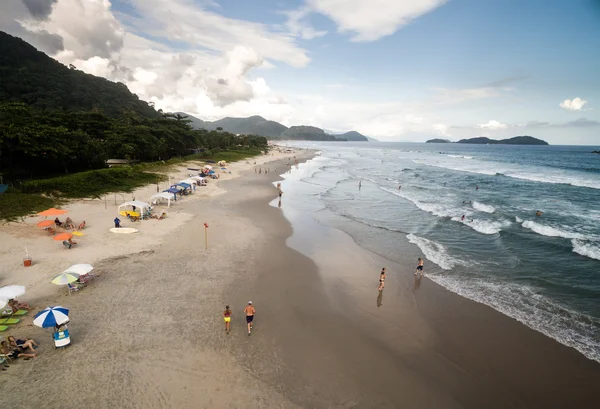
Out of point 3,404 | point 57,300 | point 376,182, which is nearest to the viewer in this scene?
point 3,404

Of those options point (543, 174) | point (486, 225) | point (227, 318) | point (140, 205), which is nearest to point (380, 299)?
point (227, 318)

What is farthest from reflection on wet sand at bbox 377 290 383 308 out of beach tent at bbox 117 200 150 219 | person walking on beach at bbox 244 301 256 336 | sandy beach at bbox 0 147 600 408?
beach tent at bbox 117 200 150 219

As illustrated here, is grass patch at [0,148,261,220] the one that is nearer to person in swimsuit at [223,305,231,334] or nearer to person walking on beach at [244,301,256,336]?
person in swimsuit at [223,305,231,334]

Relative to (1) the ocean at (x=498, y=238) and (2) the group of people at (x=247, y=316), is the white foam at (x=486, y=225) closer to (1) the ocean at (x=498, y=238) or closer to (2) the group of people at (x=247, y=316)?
(1) the ocean at (x=498, y=238)

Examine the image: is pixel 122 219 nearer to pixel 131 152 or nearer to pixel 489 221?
pixel 131 152

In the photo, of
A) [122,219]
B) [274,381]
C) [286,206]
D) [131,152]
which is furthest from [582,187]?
[131,152]

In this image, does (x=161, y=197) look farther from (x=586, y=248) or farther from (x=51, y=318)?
(x=586, y=248)

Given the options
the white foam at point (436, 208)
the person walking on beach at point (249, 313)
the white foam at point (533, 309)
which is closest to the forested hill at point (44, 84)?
Result: the white foam at point (436, 208)
